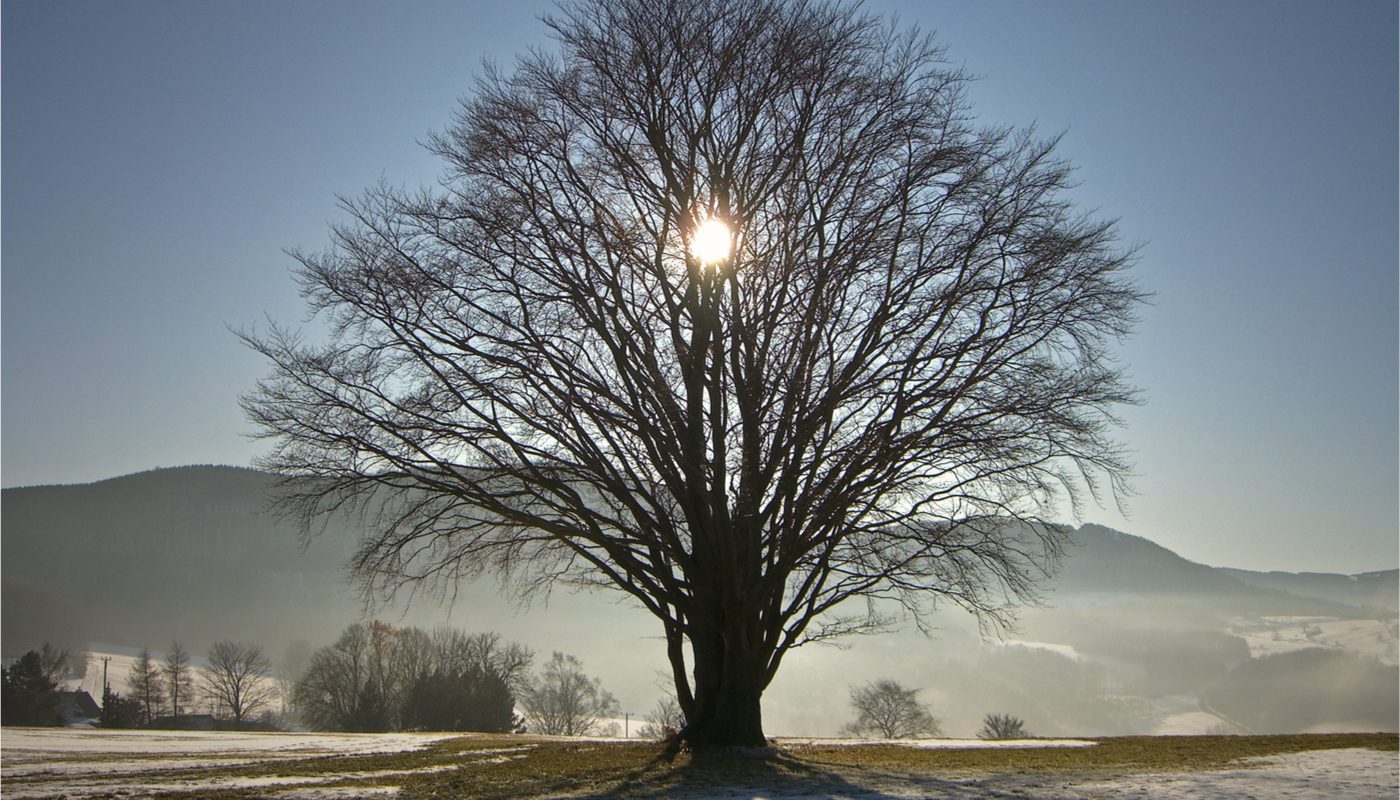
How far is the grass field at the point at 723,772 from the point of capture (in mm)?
9891

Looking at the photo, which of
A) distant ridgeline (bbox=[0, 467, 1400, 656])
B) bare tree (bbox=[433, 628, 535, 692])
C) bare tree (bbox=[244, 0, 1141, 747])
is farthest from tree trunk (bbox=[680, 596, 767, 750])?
distant ridgeline (bbox=[0, 467, 1400, 656])

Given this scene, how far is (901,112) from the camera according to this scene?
15.5 m

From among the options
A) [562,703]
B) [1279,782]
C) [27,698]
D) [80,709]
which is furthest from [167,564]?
[1279,782]

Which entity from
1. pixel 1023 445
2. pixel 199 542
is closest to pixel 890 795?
pixel 1023 445

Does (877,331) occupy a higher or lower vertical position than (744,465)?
higher

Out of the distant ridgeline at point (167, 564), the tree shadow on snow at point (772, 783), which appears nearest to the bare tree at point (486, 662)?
the tree shadow on snow at point (772, 783)

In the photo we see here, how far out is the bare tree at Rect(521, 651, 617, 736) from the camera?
265 ft

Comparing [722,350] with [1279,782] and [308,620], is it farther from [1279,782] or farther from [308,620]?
[308,620]

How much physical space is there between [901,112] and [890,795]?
35.3 ft

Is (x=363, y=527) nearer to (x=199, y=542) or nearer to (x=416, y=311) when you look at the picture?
(x=416, y=311)

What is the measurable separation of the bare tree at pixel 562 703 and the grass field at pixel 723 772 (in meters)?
66.3

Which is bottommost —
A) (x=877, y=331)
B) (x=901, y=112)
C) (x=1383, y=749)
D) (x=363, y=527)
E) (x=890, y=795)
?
(x=1383, y=749)

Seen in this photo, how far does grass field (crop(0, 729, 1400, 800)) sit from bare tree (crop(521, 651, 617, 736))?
2612 inches

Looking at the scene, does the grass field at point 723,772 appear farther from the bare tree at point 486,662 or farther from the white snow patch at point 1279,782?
the bare tree at point 486,662
